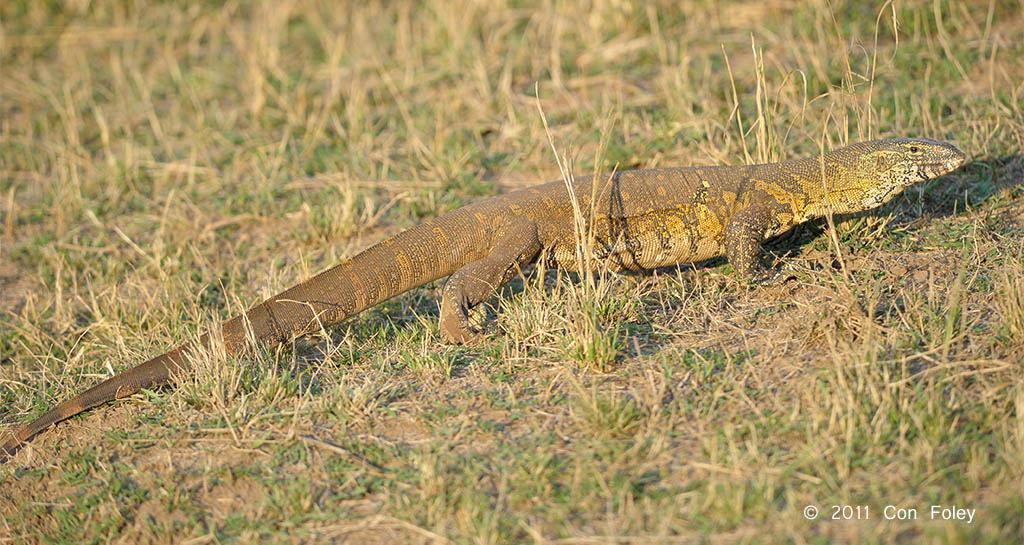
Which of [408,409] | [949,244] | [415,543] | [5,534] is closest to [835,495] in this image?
[415,543]

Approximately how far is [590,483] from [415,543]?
29.3 inches

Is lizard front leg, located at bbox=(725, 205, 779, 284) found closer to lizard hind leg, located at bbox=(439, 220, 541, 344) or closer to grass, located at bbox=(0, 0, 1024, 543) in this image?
grass, located at bbox=(0, 0, 1024, 543)

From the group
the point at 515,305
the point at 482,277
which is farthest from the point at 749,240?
the point at 482,277

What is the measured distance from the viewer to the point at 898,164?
524cm

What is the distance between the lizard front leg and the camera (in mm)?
5223

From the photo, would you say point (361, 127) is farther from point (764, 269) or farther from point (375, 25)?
point (764, 269)

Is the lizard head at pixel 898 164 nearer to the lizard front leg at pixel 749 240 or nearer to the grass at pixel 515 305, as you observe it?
the grass at pixel 515 305

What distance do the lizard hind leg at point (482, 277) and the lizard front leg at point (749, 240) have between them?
43.7 inches

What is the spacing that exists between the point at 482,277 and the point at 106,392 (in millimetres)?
2046

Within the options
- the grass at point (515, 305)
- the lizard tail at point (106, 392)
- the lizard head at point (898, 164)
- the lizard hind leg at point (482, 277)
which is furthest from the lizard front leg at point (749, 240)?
the lizard tail at point (106, 392)

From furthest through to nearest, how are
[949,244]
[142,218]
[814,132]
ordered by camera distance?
[142,218] → [814,132] → [949,244]

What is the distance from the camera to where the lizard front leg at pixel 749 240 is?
5223mm

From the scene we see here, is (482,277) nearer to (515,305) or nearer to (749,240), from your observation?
(515,305)

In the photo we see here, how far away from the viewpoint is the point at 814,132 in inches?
260
